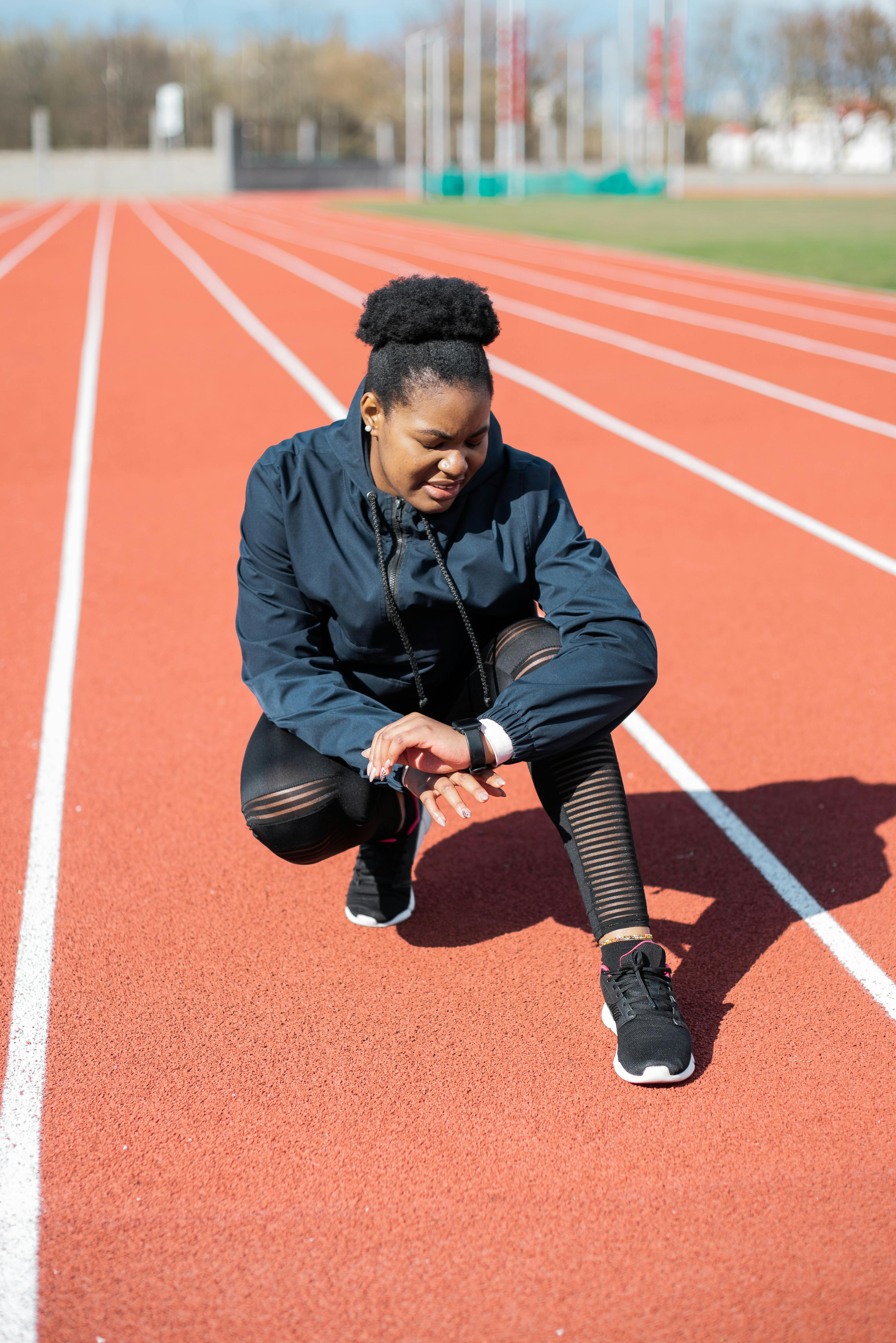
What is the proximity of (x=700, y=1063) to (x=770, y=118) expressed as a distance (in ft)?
278

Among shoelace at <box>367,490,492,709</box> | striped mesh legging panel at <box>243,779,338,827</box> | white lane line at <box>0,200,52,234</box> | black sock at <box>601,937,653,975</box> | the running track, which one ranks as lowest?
the running track

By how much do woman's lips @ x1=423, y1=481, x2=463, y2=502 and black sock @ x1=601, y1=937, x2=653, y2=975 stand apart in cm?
100

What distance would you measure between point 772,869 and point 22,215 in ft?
119

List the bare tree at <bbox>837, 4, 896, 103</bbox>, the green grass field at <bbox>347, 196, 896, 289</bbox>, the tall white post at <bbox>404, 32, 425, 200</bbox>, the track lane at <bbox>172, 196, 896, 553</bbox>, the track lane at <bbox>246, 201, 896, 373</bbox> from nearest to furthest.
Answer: the track lane at <bbox>172, 196, 896, 553</bbox>, the track lane at <bbox>246, 201, 896, 373</bbox>, the green grass field at <bbox>347, 196, 896, 289</bbox>, the tall white post at <bbox>404, 32, 425, 200</bbox>, the bare tree at <bbox>837, 4, 896, 103</bbox>

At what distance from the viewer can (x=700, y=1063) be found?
2.59 metres

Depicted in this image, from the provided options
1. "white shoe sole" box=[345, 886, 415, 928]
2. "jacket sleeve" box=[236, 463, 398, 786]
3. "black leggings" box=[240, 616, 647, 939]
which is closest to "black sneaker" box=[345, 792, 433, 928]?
"white shoe sole" box=[345, 886, 415, 928]

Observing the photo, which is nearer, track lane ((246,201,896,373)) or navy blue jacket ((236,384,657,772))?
navy blue jacket ((236,384,657,772))

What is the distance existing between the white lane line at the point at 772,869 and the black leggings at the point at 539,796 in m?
0.69

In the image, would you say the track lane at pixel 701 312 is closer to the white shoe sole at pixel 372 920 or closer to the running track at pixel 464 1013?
the running track at pixel 464 1013

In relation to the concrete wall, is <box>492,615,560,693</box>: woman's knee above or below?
below

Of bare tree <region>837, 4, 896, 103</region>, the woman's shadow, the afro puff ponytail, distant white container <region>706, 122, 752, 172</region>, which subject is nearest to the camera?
the afro puff ponytail

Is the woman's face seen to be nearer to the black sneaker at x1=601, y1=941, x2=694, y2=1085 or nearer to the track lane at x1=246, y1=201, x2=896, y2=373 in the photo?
the black sneaker at x1=601, y1=941, x2=694, y2=1085

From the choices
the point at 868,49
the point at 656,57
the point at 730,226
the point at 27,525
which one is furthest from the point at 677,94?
the point at 27,525

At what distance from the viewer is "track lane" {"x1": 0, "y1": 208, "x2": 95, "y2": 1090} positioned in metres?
3.55
